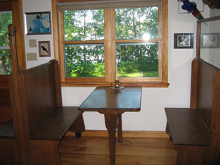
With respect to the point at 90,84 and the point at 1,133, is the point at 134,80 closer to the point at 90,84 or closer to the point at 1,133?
the point at 90,84

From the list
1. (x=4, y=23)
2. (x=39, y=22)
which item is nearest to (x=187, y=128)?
(x=39, y=22)

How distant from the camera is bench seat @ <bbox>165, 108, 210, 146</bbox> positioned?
7.06 ft

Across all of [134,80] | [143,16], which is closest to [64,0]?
[143,16]

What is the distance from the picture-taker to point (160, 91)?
134 inches

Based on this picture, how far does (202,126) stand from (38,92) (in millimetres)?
1740

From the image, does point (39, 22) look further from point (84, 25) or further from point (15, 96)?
point (15, 96)

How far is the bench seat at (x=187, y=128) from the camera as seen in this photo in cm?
215

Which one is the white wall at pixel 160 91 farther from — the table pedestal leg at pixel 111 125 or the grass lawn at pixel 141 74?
the table pedestal leg at pixel 111 125

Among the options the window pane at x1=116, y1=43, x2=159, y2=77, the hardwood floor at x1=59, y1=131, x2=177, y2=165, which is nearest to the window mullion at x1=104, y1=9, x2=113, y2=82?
the window pane at x1=116, y1=43, x2=159, y2=77

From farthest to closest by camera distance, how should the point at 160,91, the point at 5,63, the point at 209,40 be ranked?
1. the point at 5,63
2. the point at 160,91
3. the point at 209,40

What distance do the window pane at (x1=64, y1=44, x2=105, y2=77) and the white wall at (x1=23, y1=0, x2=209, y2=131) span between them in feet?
0.84

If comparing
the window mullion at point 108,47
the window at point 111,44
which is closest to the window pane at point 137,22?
the window at point 111,44

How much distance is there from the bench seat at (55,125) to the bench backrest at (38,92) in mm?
60

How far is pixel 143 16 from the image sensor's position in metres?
3.39
